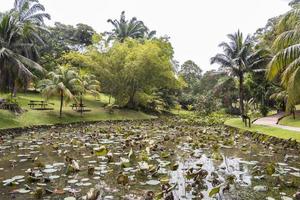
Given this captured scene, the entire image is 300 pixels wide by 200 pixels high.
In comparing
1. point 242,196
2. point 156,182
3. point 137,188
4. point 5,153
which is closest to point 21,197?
point 137,188

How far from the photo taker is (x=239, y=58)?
27.1m

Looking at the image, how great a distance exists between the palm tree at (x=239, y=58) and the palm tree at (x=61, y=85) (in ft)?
43.3

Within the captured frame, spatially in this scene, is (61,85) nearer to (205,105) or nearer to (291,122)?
(291,122)

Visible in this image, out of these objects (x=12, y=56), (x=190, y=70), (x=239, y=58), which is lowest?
(x=12, y=56)

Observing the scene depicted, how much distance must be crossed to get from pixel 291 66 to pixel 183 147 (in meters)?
5.07

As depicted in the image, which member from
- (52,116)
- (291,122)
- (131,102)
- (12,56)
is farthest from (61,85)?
(291,122)

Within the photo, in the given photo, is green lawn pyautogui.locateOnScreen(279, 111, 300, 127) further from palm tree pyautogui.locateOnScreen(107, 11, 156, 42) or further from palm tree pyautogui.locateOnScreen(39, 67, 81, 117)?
palm tree pyautogui.locateOnScreen(107, 11, 156, 42)

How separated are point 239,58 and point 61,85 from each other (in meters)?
15.2

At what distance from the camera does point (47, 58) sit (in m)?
33.0

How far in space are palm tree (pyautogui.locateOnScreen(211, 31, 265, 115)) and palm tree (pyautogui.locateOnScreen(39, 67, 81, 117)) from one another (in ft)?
43.3

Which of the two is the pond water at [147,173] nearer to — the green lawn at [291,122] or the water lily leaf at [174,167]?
the water lily leaf at [174,167]

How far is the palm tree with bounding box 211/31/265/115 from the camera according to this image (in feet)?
88.5

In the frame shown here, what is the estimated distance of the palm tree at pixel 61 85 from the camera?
20.7 m

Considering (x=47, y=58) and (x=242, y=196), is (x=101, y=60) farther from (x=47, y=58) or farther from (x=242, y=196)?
(x=242, y=196)
